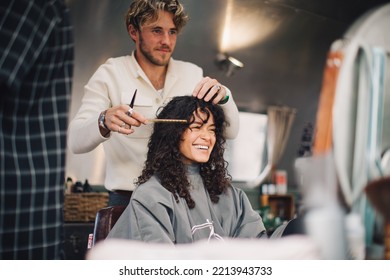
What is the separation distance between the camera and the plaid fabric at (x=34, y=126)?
1666 mm

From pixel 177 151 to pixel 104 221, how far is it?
1.42 ft

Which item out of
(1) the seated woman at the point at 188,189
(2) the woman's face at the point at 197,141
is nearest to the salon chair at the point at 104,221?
(1) the seated woman at the point at 188,189

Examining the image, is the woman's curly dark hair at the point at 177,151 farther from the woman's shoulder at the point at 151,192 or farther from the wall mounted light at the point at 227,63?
the wall mounted light at the point at 227,63

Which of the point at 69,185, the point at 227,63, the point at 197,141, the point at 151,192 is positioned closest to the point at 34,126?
the point at 69,185

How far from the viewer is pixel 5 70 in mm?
1604

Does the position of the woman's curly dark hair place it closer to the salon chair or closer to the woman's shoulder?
the woman's shoulder

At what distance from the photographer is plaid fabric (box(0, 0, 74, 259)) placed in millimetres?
1666

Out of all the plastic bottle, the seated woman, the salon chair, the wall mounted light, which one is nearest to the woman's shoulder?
the seated woman

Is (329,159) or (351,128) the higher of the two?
(351,128)

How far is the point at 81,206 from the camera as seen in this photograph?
7.09 ft

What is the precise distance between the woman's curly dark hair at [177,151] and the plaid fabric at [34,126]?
18.3 inches
